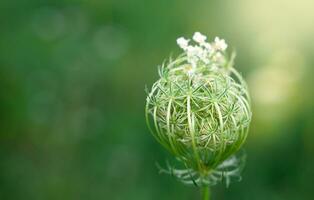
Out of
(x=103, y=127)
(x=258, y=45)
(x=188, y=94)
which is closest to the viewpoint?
(x=188, y=94)

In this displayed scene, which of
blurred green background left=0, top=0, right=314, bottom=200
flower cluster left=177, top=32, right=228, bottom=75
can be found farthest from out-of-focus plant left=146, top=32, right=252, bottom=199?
blurred green background left=0, top=0, right=314, bottom=200

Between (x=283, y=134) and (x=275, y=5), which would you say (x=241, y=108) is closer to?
(x=283, y=134)

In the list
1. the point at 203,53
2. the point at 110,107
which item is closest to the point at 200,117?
the point at 203,53

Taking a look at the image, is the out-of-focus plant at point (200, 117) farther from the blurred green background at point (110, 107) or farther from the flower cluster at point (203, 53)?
the blurred green background at point (110, 107)

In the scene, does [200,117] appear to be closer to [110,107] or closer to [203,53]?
[203,53]

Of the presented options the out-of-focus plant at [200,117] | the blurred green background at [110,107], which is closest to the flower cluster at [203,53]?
the out-of-focus plant at [200,117]

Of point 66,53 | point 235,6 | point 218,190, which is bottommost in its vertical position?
point 218,190

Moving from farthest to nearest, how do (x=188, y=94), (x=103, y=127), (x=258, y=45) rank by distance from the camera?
1. (x=258, y=45)
2. (x=103, y=127)
3. (x=188, y=94)

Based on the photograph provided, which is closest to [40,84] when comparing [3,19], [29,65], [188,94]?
[29,65]
